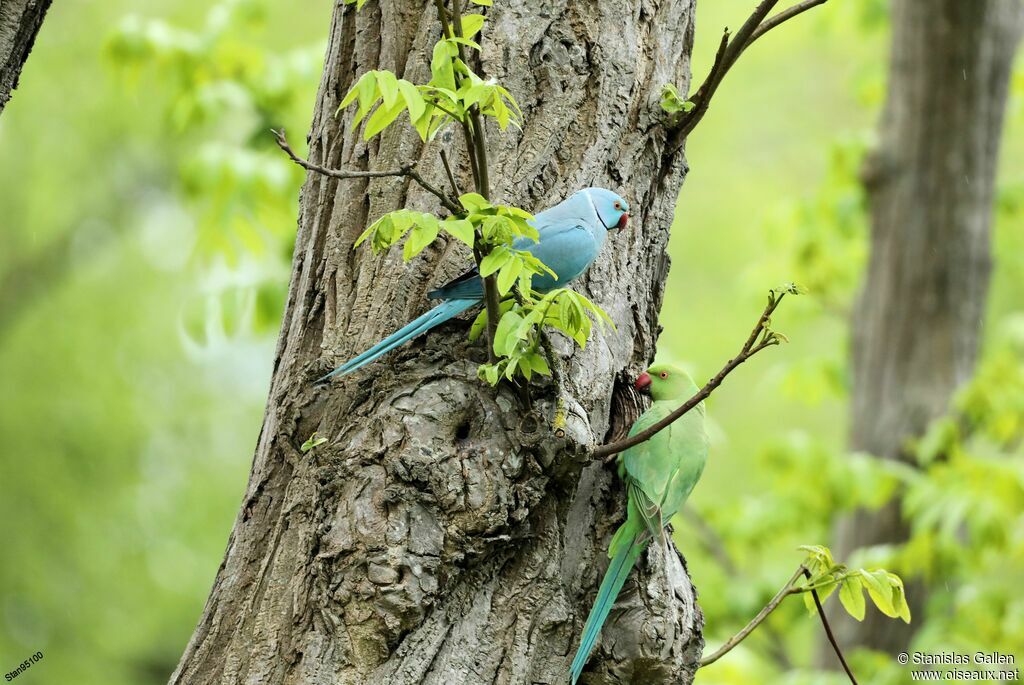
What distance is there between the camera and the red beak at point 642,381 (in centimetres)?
223

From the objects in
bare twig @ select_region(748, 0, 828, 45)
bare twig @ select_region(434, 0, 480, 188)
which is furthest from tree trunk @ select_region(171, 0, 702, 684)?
bare twig @ select_region(434, 0, 480, 188)

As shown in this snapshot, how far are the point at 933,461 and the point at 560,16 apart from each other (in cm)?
371

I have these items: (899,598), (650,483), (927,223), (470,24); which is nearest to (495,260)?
(470,24)

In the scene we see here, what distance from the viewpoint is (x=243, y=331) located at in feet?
26.9

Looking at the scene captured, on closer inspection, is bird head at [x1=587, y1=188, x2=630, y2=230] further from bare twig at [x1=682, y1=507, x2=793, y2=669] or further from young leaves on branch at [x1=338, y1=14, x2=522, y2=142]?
bare twig at [x1=682, y1=507, x2=793, y2=669]

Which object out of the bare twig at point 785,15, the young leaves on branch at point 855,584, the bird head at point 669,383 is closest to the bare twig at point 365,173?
the bare twig at point 785,15

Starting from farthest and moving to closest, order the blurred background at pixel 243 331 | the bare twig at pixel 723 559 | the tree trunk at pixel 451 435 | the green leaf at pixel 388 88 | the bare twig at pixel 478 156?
the bare twig at pixel 723 559, the blurred background at pixel 243 331, the tree trunk at pixel 451 435, the bare twig at pixel 478 156, the green leaf at pixel 388 88

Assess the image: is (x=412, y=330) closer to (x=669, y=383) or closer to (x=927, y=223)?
(x=669, y=383)

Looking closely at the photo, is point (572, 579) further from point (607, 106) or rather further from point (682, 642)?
point (607, 106)

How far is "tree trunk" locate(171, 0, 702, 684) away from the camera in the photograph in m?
1.80

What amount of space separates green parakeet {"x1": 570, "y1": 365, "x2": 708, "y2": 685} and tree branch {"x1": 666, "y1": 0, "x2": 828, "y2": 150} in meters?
0.57

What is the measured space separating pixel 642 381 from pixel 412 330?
62 cm

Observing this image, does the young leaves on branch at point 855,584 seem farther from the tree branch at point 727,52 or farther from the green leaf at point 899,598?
the tree branch at point 727,52

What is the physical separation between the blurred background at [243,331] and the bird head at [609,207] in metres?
2.33
